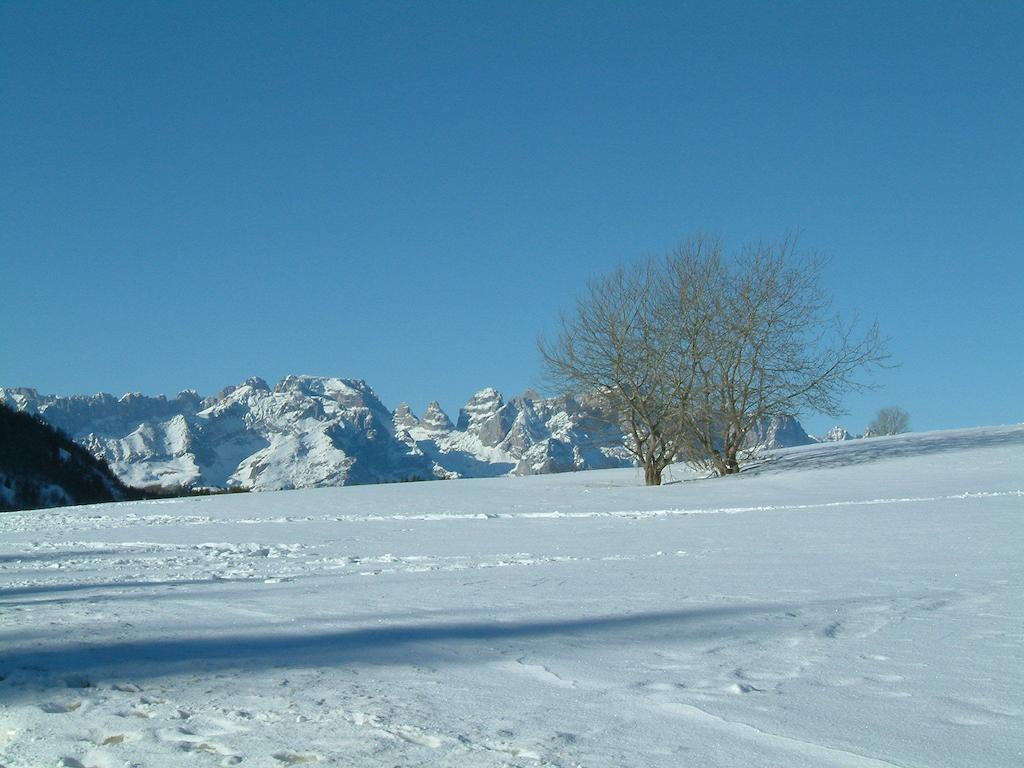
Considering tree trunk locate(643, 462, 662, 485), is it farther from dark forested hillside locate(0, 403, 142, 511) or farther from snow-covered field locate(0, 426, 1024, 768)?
dark forested hillside locate(0, 403, 142, 511)

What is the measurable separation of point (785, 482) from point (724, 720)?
57.2 feet

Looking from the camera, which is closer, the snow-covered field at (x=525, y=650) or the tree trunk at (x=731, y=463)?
the snow-covered field at (x=525, y=650)

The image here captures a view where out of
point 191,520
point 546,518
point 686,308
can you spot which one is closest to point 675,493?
point 546,518

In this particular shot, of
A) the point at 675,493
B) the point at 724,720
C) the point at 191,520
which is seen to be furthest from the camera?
the point at 675,493

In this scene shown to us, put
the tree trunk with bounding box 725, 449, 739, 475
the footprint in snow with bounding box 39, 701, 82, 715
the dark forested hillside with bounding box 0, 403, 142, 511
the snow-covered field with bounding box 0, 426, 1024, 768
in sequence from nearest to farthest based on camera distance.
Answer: the snow-covered field with bounding box 0, 426, 1024, 768, the footprint in snow with bounding box 39, 701, 82, 715, the tree trunk with bounding box 725, 449, 739, 475, the dark forested hillside with bounding box 0, 403, 142, 511

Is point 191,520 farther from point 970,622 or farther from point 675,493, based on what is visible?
point 970,622

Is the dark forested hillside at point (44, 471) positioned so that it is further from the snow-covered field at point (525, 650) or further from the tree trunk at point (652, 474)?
the snow-covered field at point (525, 650)

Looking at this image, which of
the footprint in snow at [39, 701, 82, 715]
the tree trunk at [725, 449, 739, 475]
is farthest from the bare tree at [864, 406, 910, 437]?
the footprint in snow at [39, 701, 82, 715]

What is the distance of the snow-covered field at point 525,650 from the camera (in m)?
3.24

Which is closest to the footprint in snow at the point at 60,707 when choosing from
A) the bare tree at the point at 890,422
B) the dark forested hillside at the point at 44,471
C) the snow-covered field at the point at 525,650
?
the snow-covered field at the point at 525,650

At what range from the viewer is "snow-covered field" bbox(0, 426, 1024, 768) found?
3.24 metres

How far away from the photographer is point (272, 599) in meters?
6.59

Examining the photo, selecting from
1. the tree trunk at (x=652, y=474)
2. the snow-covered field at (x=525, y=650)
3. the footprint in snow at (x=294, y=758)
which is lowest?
the footprint in snow at (x=294, y=758)

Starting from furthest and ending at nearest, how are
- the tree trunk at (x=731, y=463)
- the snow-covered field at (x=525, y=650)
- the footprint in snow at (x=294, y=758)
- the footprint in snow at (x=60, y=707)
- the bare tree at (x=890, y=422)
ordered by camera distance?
the bare tree at (x=890, y=422) → the tree trunk at (x=731, y=463) → the footprint in snow at (x=60, y=707) → the snow-covered field at (x=525, y=650) → the footprint in snow at (x=294, y=758)
